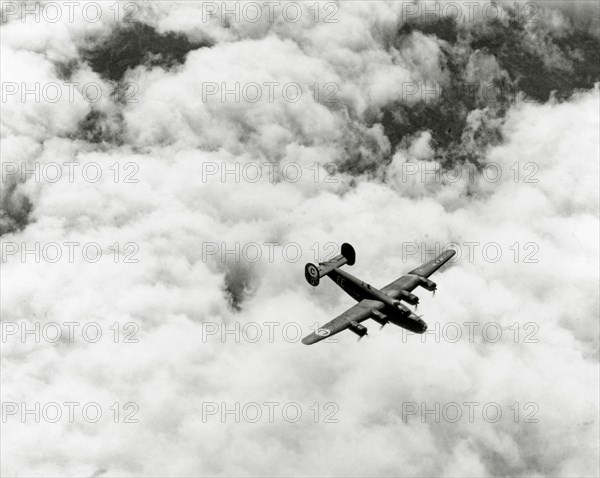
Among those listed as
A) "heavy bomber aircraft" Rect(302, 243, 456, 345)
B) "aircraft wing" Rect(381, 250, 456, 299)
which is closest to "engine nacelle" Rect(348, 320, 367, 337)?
"heavy bomber aircraft" Rect(302, 243, 456, 345)

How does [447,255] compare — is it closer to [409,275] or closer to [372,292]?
[409,275]

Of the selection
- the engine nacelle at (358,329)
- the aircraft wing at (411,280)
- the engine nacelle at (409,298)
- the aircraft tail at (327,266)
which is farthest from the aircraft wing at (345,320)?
the aircraft tail at (327,266)

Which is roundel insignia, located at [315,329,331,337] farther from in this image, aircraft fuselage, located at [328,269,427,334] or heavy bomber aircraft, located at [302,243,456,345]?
aircraft fuselage, located at [328,269,427,334]

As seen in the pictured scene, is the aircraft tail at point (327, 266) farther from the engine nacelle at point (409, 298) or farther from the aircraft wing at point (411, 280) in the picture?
the engine nacelle at point (409, 298)

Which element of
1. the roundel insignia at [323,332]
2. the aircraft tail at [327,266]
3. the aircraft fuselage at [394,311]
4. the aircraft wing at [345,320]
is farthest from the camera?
the aircraft tail at [327,266]

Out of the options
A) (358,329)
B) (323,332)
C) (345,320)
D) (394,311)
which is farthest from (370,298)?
(323,332)

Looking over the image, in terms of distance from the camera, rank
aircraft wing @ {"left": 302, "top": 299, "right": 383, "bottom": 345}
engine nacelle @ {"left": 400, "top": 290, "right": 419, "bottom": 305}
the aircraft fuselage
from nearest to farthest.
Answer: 1. aircraft wing @ {"left": 302, "top": 299, "right": 383, "bottom": 345}
2. the aircraft fuselage
3. engine nacelle @ {"left": 400, "top": 290, "right": 419, "bottom": 305}
